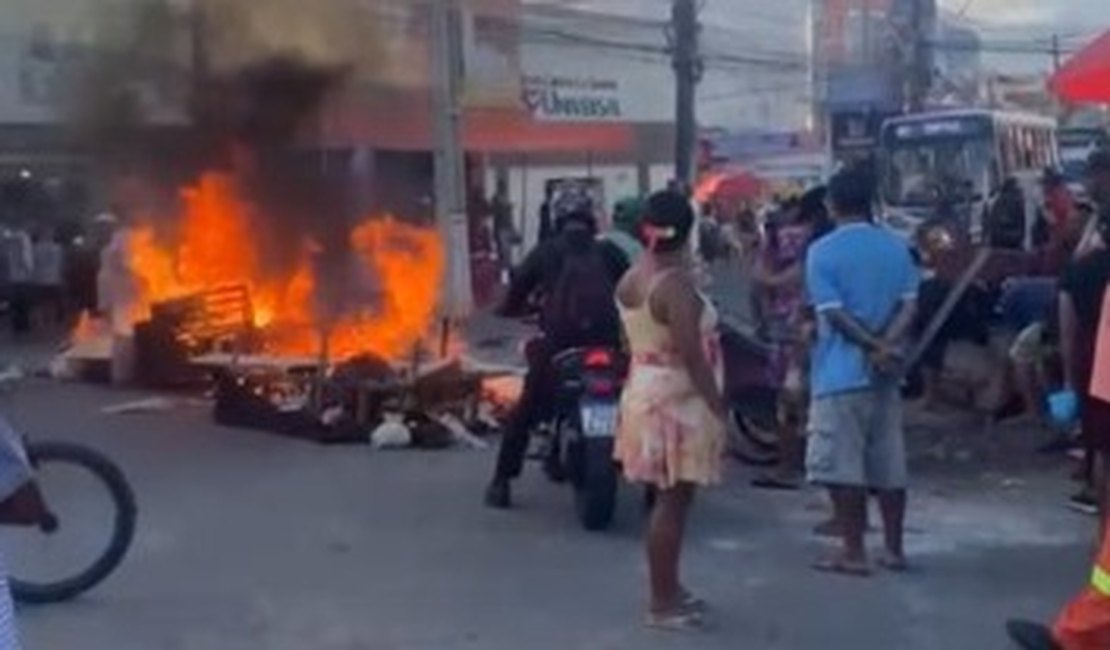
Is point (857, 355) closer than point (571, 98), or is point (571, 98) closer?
point (857, 355)

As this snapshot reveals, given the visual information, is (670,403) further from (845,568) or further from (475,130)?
(475,130)

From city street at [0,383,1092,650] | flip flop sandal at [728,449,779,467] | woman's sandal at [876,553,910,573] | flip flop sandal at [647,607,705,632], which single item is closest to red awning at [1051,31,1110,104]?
city street at [0,383,1092,650]

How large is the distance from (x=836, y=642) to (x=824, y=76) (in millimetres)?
49489

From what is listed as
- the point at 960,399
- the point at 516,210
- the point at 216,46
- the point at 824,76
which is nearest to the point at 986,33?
the point at 824,76

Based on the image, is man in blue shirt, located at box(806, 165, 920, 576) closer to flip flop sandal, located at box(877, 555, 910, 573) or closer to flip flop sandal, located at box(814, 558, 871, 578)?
flip flop sandal, located at box(814, 558, 871, 578)

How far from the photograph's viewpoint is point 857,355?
26.4 feet

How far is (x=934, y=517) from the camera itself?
9.68 m

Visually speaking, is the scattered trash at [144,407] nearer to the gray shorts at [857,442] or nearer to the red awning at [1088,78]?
the gray shorts at [857,442]

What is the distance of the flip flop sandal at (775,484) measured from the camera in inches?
417

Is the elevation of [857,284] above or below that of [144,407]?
above

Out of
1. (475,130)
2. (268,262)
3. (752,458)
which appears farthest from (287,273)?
(475,130)

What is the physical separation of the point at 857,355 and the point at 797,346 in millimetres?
2689

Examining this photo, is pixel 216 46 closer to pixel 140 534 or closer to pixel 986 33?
pixel 140 534

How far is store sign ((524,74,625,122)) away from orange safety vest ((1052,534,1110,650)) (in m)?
27.1
